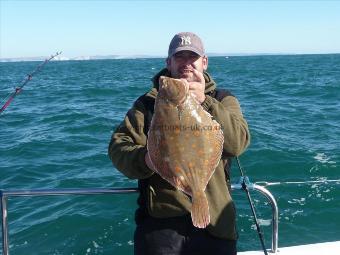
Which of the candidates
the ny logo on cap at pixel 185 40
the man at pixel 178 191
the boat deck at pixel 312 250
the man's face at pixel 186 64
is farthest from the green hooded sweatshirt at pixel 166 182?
the boat deck at pixel 312 250

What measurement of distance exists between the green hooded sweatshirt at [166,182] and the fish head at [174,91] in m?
0.35

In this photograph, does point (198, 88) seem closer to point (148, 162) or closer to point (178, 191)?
point (148, 162)

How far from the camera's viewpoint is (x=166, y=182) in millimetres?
2988

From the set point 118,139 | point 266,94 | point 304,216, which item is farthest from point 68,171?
point 266,94

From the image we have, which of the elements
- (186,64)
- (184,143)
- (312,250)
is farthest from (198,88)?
(312,250)

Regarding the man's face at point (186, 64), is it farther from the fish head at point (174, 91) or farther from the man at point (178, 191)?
the fish head at point (174, 91)

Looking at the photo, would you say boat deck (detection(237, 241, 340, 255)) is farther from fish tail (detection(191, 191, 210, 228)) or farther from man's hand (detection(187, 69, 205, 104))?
man's hand (detection(187, 69, 205, 104))

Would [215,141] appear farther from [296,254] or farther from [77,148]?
[77,148]

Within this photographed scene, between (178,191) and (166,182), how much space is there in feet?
0.36

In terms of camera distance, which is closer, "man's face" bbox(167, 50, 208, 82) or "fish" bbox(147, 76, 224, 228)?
"fish" bbox(147, 76, 224, 228)

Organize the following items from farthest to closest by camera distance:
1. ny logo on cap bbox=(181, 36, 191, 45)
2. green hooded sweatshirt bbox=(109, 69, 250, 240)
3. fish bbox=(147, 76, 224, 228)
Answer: ny logo on cap bbox=(181, 36, 191, 45) < green hooded sweatshirt bbox=(109, 69, 250, 240) < fish bbox=(147, 76, 224, 228)

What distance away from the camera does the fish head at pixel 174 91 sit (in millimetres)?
2539

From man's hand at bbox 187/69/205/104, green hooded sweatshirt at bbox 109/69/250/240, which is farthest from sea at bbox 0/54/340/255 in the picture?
man's hand at bbox 187/69/205/104

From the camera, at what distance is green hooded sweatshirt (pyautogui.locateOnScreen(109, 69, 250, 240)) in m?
2.84
